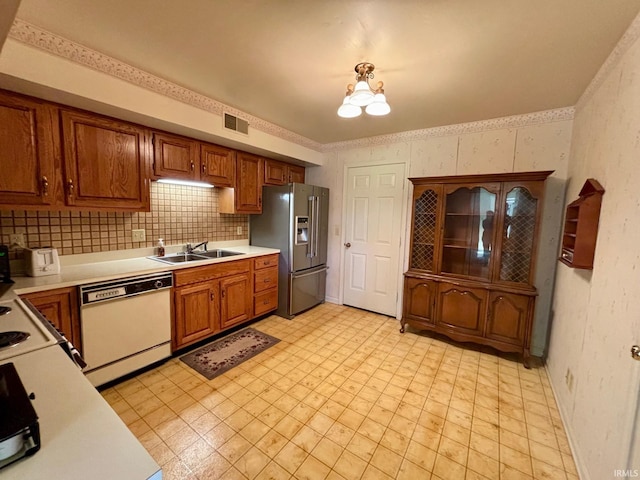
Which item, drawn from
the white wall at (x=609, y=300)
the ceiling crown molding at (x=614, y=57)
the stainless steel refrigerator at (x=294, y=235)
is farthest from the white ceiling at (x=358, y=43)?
the stainless steel refrigerator at (x=294, y=235)

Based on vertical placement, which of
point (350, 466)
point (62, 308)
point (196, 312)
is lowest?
point (350, 466)

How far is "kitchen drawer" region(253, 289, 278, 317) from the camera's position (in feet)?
10.8

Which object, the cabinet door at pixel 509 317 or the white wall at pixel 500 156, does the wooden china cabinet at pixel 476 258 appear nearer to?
the cabinet door at pixel 509 317

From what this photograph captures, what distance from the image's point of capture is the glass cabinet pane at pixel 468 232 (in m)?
2.86

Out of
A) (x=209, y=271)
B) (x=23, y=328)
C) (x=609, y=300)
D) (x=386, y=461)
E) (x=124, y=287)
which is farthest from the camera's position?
(x=209, y=271)

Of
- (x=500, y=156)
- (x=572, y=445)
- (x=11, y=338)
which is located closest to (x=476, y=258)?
(x=500, y=156)

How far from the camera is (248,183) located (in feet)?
11.0

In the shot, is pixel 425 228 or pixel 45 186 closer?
pixel 45 186

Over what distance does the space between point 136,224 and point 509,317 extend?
3.74m

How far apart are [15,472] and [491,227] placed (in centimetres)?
338

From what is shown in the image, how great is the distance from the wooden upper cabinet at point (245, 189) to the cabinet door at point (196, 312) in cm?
98

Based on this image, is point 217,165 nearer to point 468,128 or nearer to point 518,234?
point 468,128

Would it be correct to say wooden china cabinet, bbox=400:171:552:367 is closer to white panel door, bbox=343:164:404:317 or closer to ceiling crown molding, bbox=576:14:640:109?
white panel door, bbox=343:164:404:317

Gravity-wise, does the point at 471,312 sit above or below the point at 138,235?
below
